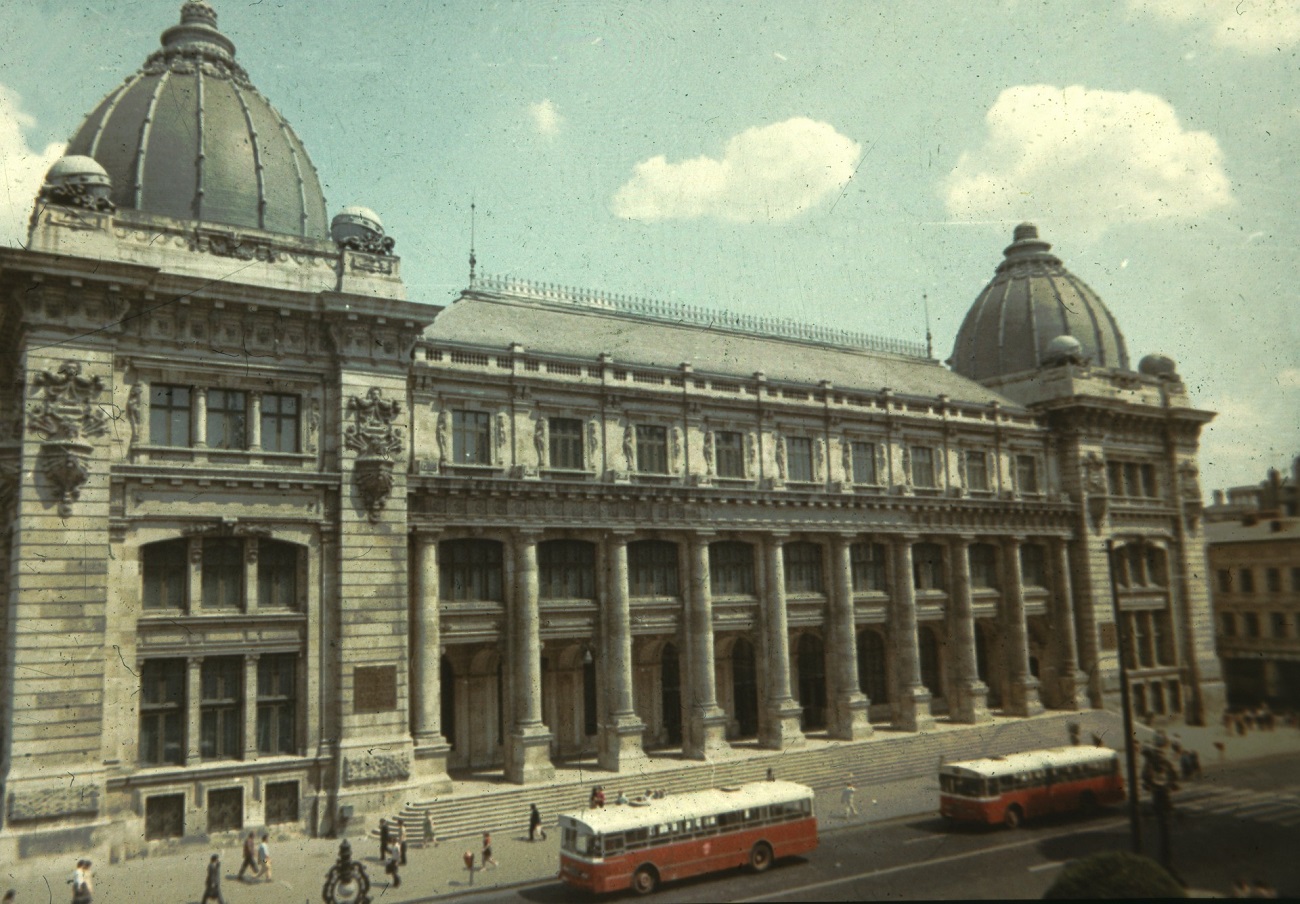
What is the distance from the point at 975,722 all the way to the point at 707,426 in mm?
21584

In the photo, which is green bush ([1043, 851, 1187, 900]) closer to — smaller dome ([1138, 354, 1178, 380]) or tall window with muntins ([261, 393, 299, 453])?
tall window with muntins ([261, 393, 299, 453])

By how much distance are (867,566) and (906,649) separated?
4.66m

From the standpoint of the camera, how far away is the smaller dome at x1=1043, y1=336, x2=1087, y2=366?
57.9 meters

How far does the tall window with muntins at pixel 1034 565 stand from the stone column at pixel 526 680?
3175cm

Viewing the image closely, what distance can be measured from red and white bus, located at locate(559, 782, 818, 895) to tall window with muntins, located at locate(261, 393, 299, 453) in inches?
635

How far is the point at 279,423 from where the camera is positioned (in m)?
33.2

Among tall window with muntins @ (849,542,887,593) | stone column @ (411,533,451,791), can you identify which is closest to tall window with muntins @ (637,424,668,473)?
stone column @ (411,533,451,791)

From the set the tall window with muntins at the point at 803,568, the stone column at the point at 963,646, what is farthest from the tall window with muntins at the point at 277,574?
the stone column at the point at 963,646

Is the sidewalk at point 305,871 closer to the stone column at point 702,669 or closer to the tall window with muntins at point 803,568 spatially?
the stone column at point 702,669

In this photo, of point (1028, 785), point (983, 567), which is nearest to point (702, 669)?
point (1028, 785)

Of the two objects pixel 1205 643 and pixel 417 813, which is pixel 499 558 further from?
pixel 1205 643

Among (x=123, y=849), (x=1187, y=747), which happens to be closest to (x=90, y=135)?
(x=123, y=849)

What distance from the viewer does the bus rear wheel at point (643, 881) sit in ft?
87.3

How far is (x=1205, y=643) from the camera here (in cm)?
5841
